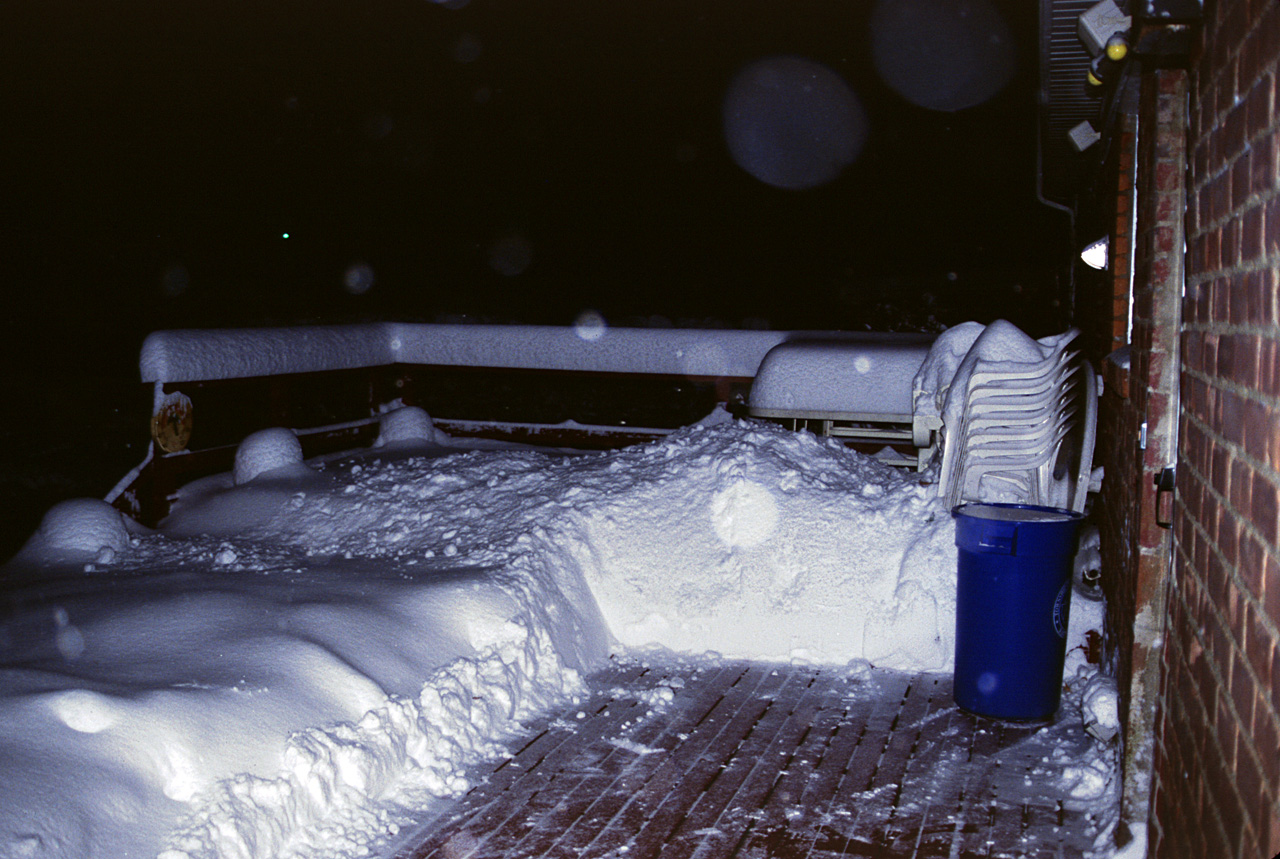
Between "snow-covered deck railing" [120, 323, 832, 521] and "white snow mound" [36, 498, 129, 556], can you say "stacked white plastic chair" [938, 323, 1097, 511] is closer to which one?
"snow-covered deck railing" [120, 323, 832, 521]

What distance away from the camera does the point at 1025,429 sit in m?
5.41

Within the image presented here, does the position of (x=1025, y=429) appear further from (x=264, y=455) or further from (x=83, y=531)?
(x=83, y=531)

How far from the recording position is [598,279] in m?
15.6

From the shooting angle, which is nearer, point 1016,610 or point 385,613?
point 1016,610

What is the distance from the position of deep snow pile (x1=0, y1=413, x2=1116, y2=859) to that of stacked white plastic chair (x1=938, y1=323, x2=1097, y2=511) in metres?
0.43

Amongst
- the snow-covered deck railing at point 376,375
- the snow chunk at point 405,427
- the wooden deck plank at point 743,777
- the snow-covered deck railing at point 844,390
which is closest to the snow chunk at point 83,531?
the snow-covered deck railing at point 376,375

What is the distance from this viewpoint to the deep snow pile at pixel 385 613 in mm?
3186

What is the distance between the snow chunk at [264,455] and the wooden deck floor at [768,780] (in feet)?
12.9

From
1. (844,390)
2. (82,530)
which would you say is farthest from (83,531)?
(844,390)

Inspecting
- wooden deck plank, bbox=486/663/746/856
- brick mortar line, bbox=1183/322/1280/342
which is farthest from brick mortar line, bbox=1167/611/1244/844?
wooden deck plank, bbox=486/663/746/856

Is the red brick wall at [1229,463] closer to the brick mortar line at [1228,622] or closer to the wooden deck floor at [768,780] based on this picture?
the brick mortar line at [1228,622]

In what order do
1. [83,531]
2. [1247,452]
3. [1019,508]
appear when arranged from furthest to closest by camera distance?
[83,531], [1019,508], [1247,452]

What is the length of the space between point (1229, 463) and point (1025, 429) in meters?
3.71

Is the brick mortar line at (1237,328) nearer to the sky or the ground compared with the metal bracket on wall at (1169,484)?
nearer to the sky
